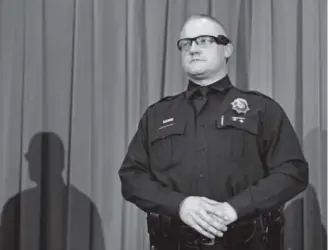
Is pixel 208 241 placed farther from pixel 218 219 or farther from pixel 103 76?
pixel 103 76

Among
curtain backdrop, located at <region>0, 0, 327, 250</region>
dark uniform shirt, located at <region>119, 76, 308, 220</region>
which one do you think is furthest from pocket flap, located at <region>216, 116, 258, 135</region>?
curtain backdrop, located at <region>0, 0, 327, 250</region>

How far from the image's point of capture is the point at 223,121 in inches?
72.1

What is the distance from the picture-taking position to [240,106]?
186 centimetres

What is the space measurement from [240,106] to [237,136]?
0.10m

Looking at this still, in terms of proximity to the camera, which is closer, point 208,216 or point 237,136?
point 208,216

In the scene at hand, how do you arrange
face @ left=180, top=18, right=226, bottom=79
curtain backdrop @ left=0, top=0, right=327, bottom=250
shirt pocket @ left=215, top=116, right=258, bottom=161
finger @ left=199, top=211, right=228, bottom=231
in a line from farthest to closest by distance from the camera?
curtain backdrop @ left=0, top=0, right=327, bottom=250 → face @ left=180, top=18, right=226, bottom=79 → shirt pocket @ left=215, top=116, right=258, bottom=161 → finger @ left=199, top=211, right=228, bottom=231

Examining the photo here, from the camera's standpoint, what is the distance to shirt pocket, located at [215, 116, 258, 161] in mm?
1797

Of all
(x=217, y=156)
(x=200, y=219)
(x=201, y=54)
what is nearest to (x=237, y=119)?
(x=217, y=156)

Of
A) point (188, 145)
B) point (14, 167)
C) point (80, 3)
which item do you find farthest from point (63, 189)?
point (188, 145)

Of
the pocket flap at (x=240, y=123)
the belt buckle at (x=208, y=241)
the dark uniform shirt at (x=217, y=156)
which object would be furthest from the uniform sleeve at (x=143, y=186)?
the pocket flap at (x=240, y=123)

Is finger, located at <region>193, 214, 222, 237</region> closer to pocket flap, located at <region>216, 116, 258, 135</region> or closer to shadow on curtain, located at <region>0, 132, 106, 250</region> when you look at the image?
pocket flap, located at <region>216, 116, 258, 135</region>

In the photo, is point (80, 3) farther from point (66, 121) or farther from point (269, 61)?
point (269, 61)

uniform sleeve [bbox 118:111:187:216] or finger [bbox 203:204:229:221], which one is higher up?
uniform sleeve [bbox 118:111:187:216]

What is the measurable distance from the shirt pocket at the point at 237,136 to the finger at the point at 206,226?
224 millimetres
